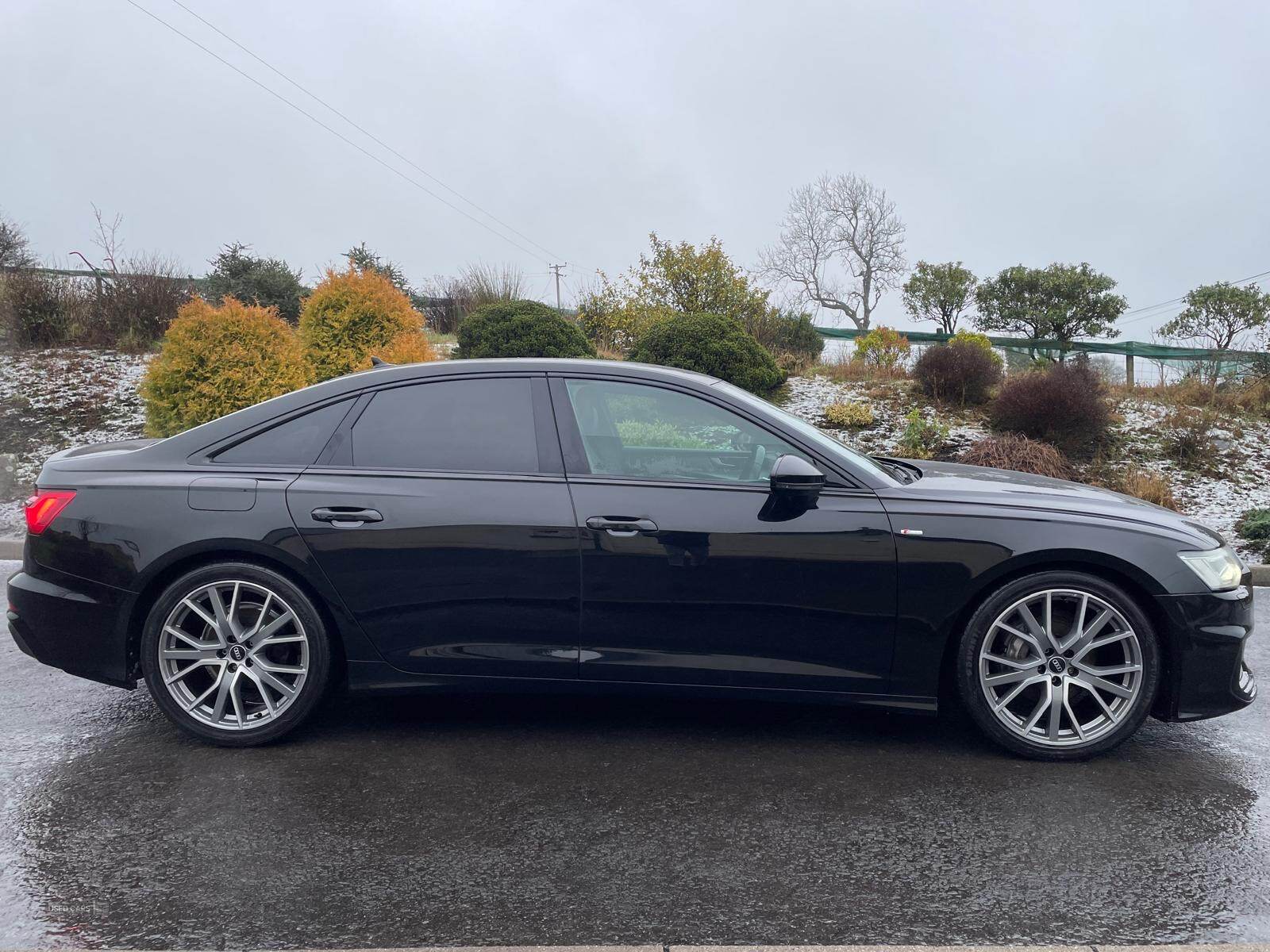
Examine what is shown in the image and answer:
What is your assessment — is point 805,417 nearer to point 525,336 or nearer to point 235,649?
point 525,336

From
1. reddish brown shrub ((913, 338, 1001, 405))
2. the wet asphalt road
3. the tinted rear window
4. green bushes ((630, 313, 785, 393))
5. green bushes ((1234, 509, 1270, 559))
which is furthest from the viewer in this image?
reddish brown shrub ((913, 338, 1001, 405))

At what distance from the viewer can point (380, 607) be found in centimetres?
386

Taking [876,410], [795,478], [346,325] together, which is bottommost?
[795,478]

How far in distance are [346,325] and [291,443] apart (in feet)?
27.8

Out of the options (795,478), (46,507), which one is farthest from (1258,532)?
(46,507)

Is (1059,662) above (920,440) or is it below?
below

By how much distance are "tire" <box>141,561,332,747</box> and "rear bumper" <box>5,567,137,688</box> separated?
127mm

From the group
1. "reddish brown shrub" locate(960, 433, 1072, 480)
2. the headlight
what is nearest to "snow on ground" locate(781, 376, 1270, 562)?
"reddish brown shrub" locate(960, 433, 1072, 480)

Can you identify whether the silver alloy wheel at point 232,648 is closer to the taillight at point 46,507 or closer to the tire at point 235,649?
the tire at point 235,649

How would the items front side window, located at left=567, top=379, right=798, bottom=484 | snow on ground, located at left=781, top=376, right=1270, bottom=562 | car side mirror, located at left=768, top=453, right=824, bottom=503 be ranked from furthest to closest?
snow on ground, located at left=781, top=376, right=1270, bottom=562 → front side window, located at left=567, top=379, right=798, bottom=484 → car side mirror, located at left=768, top=453, right=824, bottom=503

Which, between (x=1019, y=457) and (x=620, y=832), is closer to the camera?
(x=620, y=832)

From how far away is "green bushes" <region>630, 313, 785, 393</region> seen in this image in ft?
41.0

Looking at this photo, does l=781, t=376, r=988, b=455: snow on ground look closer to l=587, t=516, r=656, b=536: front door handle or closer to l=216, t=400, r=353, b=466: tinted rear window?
l=587, t=516, r=656, b=536: front door handle

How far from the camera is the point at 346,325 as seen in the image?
39.5 feet
